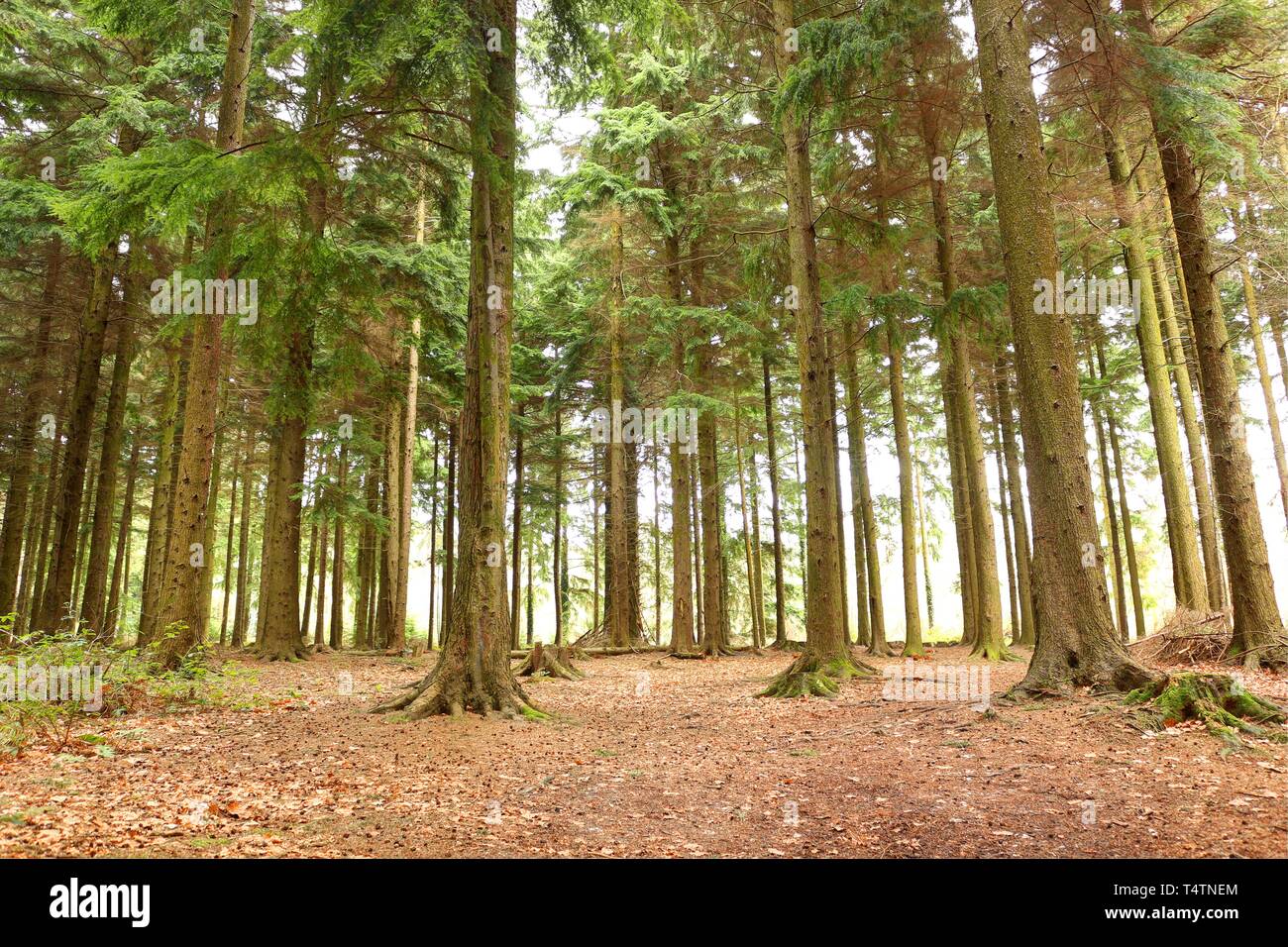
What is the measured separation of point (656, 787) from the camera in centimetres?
553

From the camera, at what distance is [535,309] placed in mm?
22375

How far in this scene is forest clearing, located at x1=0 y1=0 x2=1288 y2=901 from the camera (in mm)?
4531

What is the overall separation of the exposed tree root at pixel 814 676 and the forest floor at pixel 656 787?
1.46 meters

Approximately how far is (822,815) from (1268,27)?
38.3ft

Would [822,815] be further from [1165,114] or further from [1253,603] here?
[1165,114]

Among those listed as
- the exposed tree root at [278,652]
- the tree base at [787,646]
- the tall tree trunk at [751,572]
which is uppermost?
the tall tree trunk at [751,572]

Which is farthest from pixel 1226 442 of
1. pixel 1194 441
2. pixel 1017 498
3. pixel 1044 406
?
pixel 1017 498

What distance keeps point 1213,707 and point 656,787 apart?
4337 millimetres

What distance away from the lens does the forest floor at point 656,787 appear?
380 cm

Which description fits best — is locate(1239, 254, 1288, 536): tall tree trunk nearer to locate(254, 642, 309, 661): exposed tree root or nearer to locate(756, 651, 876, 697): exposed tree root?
locate(756, 651, 876, 697): exposed tree root

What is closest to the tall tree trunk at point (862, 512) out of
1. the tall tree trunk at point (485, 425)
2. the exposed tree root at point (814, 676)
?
the exposed tree root at point (814, 676)

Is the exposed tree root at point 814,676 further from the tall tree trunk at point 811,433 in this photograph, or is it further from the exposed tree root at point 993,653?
the exposed tree root at point 993,653

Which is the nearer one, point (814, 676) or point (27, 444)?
point (814, 676)

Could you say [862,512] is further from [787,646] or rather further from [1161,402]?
[1161,402]
